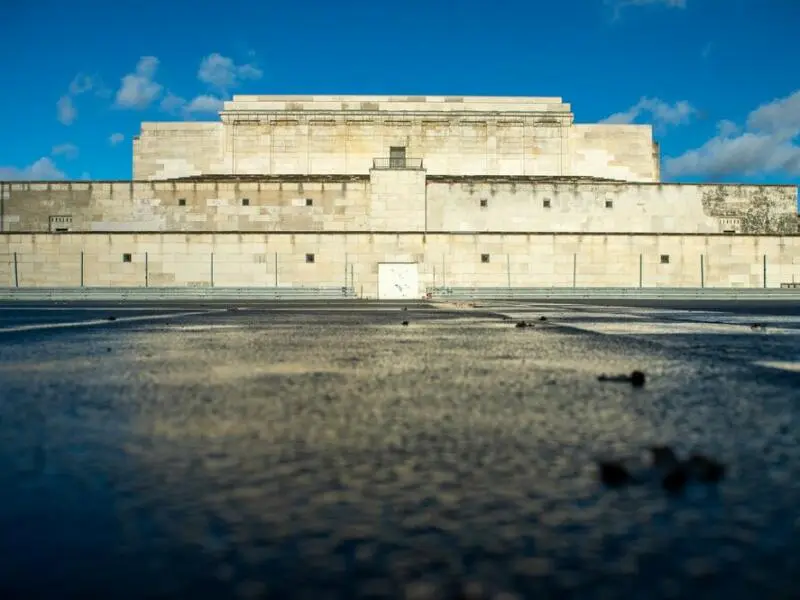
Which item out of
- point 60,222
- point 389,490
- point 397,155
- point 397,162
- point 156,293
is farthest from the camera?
point 397,155

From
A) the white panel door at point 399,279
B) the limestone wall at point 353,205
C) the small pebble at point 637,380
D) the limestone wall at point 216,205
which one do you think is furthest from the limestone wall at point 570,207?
the small pebble at point 637,380

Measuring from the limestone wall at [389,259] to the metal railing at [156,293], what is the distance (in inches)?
95.4

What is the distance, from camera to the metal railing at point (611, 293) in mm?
36719

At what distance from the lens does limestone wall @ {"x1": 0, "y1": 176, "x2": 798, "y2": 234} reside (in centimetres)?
4325

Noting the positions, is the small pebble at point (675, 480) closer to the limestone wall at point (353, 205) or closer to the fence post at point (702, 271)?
the fence post at point (702, 271)

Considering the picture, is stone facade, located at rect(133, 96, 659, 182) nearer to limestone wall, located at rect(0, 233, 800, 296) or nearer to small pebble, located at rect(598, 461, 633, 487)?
limestone wall, located at rect(0, 233, 800, 296)

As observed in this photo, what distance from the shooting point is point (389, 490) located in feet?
4.90

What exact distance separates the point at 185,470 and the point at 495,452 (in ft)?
2.61

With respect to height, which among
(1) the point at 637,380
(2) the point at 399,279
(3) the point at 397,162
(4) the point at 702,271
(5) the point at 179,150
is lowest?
(1) the point at 637,380

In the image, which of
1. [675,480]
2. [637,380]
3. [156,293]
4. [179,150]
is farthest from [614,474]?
[179,150]

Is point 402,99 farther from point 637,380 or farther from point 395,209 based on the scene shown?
point 637,380

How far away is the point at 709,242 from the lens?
3969 centimetres

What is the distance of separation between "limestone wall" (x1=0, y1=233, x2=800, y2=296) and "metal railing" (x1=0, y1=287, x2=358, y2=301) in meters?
2.42

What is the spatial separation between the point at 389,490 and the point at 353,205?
4274 centimetres
